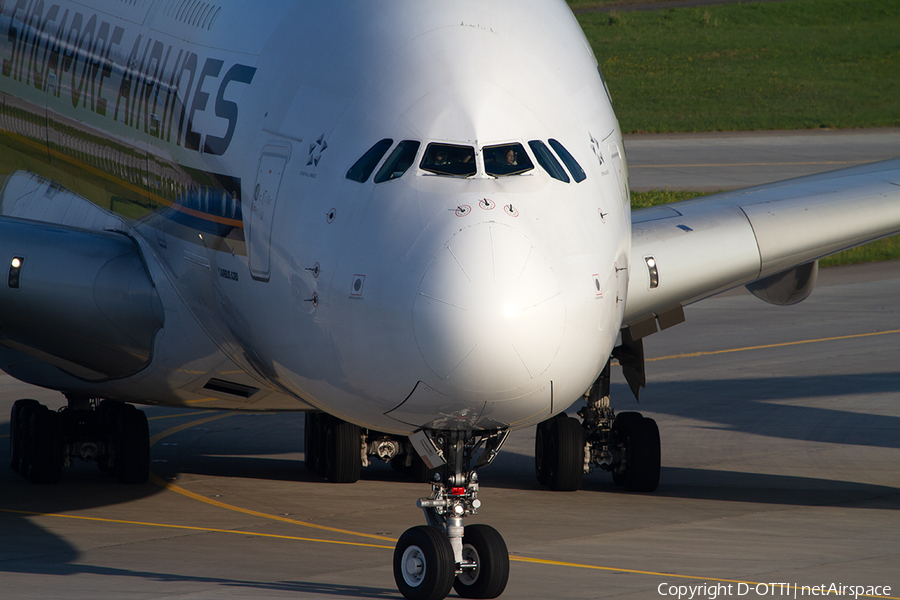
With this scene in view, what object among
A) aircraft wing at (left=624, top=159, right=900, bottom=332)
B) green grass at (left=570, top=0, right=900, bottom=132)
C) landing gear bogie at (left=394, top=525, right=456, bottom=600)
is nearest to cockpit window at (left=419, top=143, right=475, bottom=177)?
landing gear bogie at (left=394, top=525, right=456, bottom=600)

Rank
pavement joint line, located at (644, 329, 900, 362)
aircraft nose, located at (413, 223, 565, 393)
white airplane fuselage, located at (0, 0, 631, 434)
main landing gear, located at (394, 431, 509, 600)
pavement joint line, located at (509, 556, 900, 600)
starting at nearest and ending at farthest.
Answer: aircraft nose, located at (413, 223, 565, 393), white airplane fuselage, located at (0, 0, 631, 434), main landing gear, located at (394, 431, 509, 600), pavement joint line, located at (509, 556, 900, 600), pavement joint line, located at (644, 329, 900, 362)

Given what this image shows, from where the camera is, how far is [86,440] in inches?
646

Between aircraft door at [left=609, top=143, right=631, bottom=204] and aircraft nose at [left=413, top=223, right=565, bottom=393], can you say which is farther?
aircraft door at [left=609, top=143, right=631, bottom=204]

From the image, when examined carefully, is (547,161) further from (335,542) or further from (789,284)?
(789,284)

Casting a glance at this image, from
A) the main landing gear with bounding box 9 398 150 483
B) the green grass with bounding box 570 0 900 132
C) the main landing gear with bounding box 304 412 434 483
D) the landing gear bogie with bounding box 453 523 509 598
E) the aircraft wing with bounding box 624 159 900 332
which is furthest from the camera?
the green grass with bounding box 570 0 900 132

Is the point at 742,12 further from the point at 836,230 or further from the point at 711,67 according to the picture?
the point at 836,230

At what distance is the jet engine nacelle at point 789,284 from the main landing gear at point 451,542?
26.1ft

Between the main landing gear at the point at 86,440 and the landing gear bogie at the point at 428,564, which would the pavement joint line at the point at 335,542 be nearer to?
the main landing gear at the point at 86,440

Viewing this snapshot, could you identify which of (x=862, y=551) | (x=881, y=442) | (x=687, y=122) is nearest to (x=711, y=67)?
(x=687, y=122)

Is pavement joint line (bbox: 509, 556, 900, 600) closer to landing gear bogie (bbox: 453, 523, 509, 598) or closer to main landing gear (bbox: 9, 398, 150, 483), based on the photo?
landing gear bogie (bbox: 453, 523, 509, 598)

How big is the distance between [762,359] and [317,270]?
1670 cm

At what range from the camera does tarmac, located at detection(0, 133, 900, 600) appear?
12.2 metres

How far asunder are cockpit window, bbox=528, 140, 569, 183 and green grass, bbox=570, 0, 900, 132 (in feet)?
166

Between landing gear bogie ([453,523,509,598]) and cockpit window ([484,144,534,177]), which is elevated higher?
cockpit window ([484,144,534,177])
